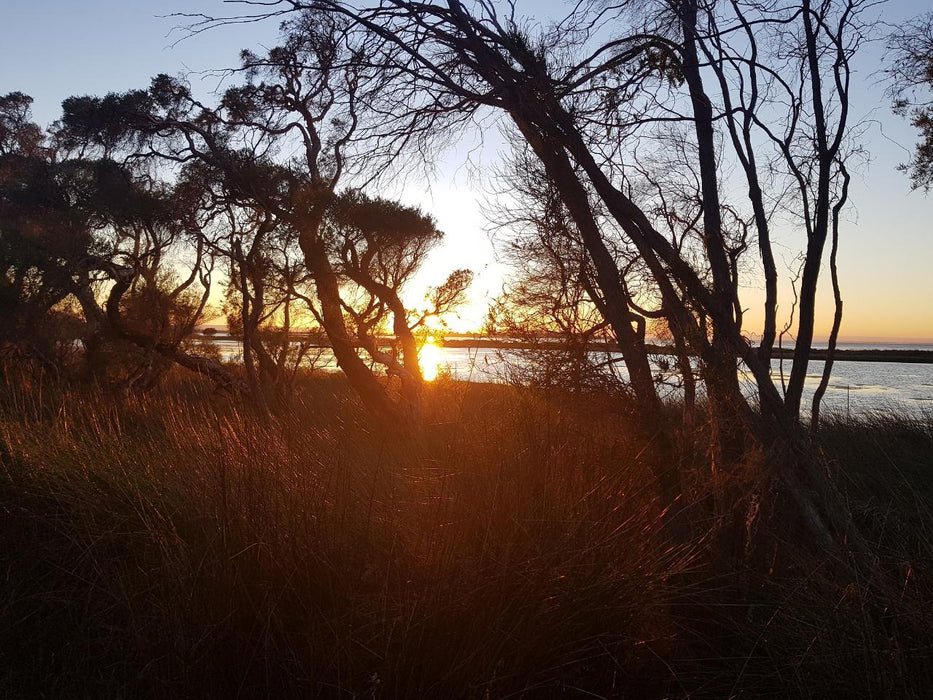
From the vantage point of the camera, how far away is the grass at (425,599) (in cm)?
261

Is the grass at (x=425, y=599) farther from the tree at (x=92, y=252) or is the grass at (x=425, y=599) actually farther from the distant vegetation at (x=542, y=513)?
the tree at (x=92, y=252)

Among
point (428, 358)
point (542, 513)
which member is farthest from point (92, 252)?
point (542, 513)

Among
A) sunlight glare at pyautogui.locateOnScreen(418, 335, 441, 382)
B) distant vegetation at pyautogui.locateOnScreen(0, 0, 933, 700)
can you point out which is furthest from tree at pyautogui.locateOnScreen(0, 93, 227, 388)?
distant vegetation at pyautogui.locateOnScreen(0, 0, 933, 700)

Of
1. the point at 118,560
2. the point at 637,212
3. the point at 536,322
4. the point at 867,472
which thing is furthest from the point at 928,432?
the point at 118,560

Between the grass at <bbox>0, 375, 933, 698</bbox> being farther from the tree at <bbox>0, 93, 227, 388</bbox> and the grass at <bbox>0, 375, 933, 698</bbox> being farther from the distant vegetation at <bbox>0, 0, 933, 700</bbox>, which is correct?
the tree at <bbox>0, 93, 227, 388</bbox>

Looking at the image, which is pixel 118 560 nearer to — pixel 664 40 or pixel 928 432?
pixel 664 40

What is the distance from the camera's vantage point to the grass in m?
2.61

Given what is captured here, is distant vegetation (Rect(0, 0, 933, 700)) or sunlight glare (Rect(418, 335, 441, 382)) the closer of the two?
distant vegetation (Rect(0, 0, 933, 700))

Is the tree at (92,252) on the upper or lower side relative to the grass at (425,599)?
upper

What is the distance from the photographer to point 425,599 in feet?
8.75

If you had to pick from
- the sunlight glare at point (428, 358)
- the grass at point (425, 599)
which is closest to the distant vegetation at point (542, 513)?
the grass at point (425, 599)

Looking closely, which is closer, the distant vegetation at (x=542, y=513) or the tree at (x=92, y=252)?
the distant vegetation at (x=542, y=513)

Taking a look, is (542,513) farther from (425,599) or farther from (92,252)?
(92,252)

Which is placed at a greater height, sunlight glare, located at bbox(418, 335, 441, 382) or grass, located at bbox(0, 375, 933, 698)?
sunlight glare, located at bbox(418, 335, 441, 382)
